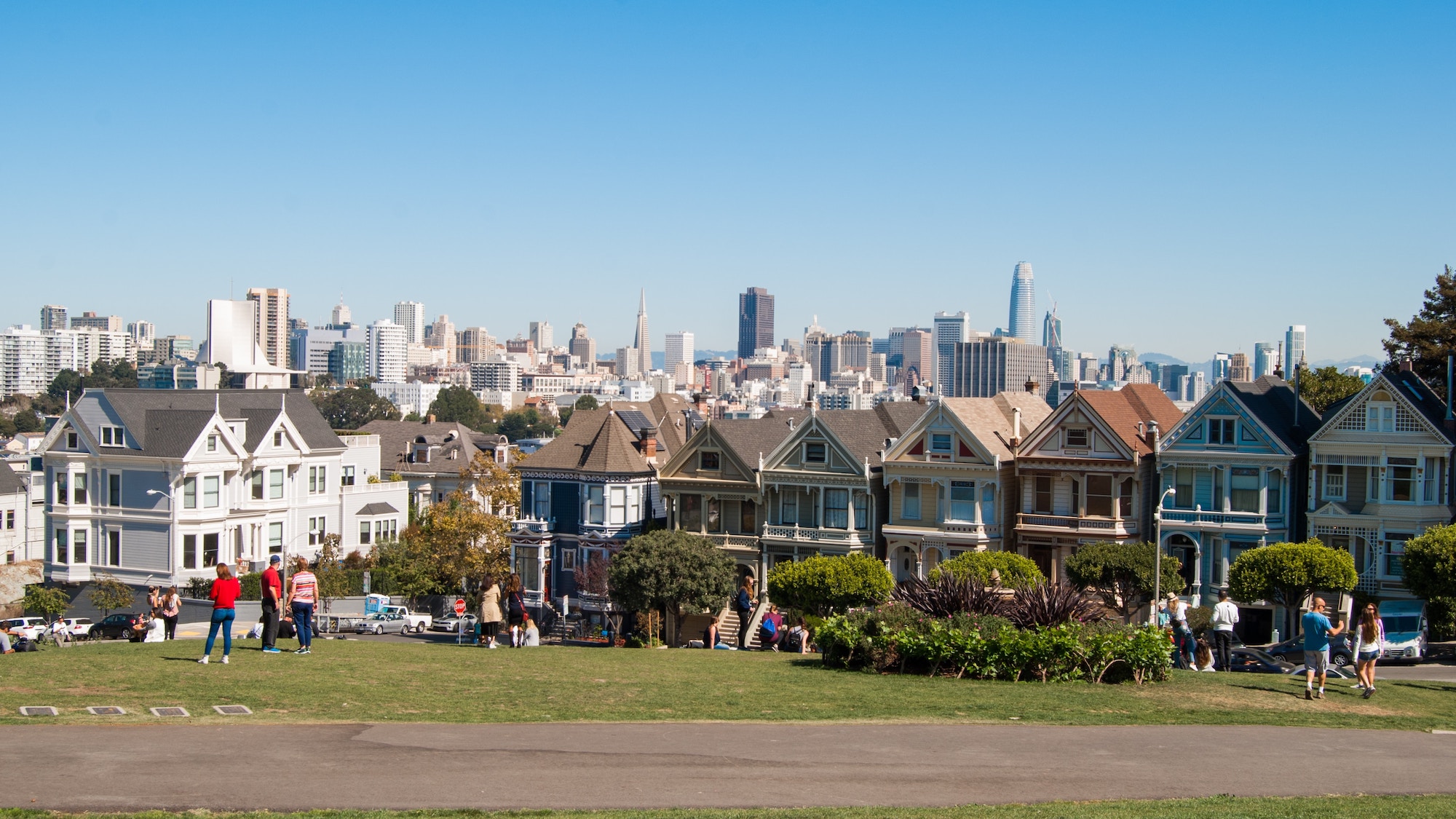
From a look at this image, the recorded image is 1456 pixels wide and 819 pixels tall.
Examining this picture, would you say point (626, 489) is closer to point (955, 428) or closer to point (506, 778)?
point (955, 428)

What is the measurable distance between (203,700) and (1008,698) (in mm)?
13066

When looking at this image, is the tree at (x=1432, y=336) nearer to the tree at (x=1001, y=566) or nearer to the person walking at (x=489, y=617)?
the tree at (x=1001, y=566)

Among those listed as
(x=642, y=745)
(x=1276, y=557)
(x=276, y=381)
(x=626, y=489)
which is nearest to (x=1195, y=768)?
(x=642, y=745)

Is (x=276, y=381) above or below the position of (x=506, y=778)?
above

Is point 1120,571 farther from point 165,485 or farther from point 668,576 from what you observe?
point 165,485

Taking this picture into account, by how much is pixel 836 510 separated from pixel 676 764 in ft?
128

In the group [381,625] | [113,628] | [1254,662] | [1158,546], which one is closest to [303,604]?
[1254,662]

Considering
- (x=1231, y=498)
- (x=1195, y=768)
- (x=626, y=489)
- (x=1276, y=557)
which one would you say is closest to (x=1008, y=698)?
(x=1195, y=768)

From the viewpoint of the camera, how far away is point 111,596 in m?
61.6

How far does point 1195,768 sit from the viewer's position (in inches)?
762

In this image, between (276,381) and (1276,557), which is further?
(276,381)

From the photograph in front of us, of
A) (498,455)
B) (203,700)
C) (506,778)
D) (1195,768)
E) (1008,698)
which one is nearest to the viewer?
(506,778)

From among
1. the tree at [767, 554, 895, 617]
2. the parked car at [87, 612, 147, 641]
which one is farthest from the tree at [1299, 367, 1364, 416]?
the parked car at [87, 612, 147, 641]

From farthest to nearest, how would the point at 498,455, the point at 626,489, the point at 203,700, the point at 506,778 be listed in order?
the point at 498,455 < the point at 626,489 < the point at 203,700 < the point at 506,778
